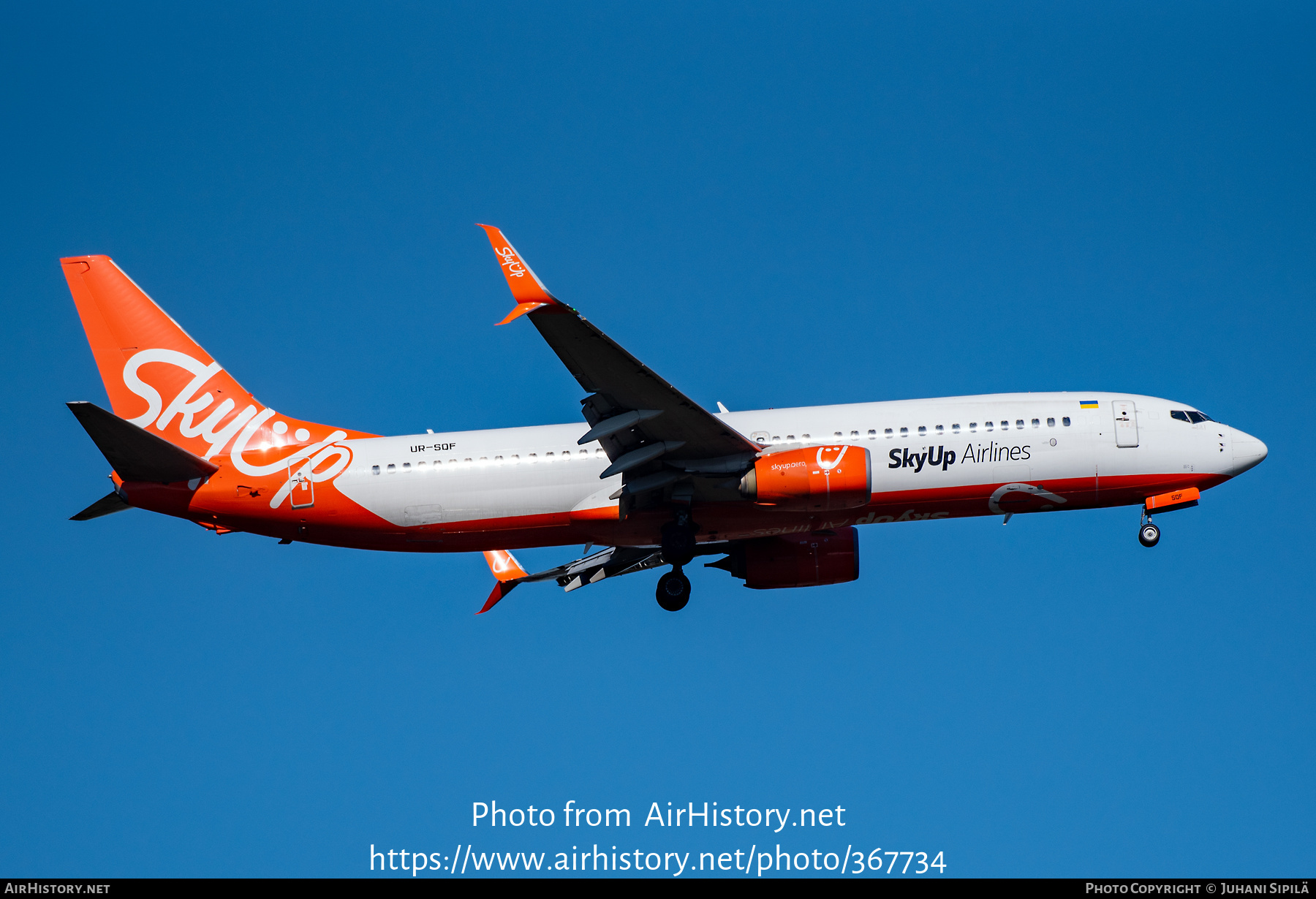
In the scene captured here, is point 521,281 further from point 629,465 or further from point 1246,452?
point 1246,452

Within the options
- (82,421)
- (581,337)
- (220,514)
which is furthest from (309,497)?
(581,337)

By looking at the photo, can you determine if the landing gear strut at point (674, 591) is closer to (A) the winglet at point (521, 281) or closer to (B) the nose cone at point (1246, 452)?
(A) the winglet at point (521, 281)

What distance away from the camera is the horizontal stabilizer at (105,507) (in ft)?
94.7

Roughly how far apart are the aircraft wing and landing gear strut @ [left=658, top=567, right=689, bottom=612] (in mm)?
3068

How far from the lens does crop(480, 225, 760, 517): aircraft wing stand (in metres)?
23.9

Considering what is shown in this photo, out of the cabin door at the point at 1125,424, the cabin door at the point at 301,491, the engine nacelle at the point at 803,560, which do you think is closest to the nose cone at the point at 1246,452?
the cabin door at the point at 1125,424

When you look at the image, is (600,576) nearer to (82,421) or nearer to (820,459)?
(820,459)

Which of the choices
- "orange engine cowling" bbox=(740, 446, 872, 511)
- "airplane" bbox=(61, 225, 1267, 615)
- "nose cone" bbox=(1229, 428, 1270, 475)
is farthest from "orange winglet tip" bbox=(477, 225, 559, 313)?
"nose cone" bbox=(1229, 428, 1270, 475)

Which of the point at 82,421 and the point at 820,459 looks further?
the point at 820,459

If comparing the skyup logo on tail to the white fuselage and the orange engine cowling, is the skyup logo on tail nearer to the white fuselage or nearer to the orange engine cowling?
the white fuselage

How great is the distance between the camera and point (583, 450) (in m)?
30.1
